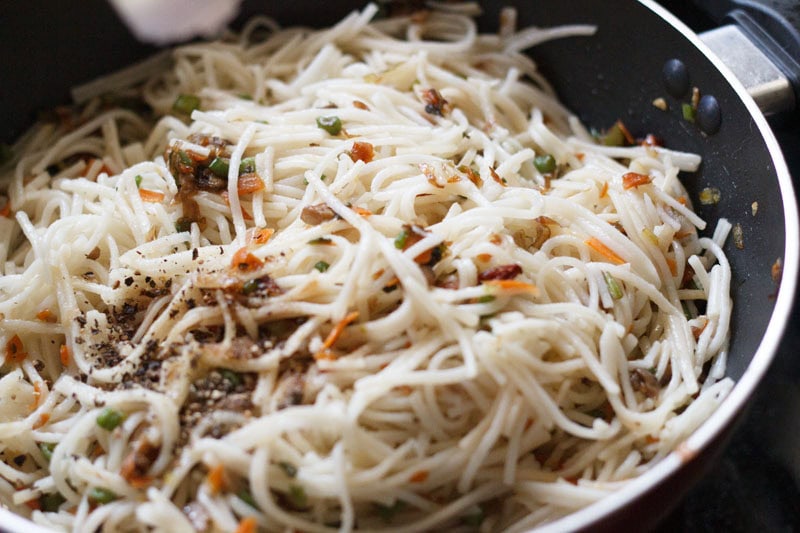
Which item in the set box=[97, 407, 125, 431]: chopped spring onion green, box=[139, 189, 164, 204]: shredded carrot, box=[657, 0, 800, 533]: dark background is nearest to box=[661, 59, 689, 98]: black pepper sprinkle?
box=[657, 0, 800, 533]: dark background

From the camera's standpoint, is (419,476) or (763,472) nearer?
(419,476)

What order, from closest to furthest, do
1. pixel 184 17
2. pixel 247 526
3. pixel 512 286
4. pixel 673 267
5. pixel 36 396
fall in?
1. pixel 247 526
2. pixel 512 286
3. pixel 36 396
4. pixel 673 267
5. pixel 184 17

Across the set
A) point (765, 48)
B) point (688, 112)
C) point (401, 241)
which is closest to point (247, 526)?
point (401, 241)

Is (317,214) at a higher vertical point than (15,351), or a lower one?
higher

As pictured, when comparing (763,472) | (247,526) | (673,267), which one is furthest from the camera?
(763,472)

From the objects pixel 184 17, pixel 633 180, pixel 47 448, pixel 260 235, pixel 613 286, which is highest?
pixel 184 17

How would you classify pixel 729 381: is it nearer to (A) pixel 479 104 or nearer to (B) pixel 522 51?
(A) pixel 479 104

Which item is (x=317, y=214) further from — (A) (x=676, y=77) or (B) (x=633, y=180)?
(A) (x=676, y=77)
